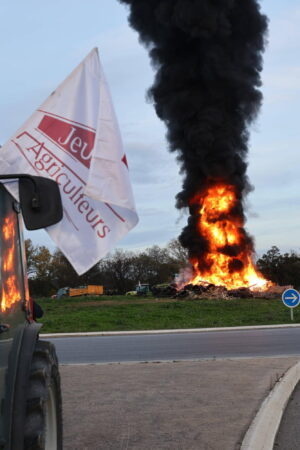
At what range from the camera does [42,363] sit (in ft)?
13.4

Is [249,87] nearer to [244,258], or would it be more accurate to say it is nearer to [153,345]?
[244,258]

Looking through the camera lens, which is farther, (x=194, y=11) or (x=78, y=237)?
(x=194, y=11)

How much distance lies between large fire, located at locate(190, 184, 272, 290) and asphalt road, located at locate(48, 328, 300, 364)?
82.2 ft

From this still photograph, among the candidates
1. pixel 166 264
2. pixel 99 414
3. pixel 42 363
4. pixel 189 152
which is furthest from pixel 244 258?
pixel 166 264

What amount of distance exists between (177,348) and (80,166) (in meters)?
11.0

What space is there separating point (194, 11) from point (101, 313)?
25073 mm

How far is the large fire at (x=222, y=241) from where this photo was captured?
44.4 meters

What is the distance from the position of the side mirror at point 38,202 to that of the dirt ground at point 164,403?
8.97 feet

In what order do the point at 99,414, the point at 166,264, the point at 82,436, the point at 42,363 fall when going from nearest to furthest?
1. the point at 42,363
2. the point at 82,436
3. the point at 99,414
4. the point at 166,264

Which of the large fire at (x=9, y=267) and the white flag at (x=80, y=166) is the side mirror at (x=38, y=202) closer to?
the large fire at (x=9, y=267)

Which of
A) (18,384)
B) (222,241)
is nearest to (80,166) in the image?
(18,384)

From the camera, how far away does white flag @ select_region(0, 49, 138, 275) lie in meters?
4.68

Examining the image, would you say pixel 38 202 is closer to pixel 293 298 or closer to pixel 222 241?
pixel 293 298

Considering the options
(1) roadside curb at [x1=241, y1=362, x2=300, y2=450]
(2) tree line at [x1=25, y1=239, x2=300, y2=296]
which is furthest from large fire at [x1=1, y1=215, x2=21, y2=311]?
(2) tree line at [x1=25, y1=239, x2=300, y2=296]
